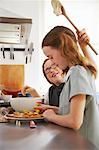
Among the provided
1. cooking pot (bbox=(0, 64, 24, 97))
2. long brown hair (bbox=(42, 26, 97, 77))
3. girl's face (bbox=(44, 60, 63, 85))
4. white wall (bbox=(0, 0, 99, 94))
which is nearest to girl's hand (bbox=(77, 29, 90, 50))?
long brown hair (bbox=(42, 26, 97, 77))

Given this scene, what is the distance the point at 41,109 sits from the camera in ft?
4.76

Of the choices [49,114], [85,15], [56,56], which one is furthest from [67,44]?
[85,15]

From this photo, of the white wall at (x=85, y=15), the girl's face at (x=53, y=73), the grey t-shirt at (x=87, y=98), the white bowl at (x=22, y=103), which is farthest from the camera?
the white wall at (x=85, y=15)

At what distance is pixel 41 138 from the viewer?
3.25 ft

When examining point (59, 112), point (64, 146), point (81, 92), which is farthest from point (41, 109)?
point (64, 146)

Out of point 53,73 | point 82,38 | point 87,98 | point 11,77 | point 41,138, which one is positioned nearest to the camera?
point 41,138

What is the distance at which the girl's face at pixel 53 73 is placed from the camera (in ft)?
6.45

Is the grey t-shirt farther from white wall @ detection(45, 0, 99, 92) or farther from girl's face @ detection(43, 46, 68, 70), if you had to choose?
white wall @ detection(45, 0, 99, 92)

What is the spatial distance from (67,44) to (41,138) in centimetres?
45

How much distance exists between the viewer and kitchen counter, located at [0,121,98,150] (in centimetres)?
87

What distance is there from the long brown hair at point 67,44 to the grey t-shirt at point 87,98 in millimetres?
37

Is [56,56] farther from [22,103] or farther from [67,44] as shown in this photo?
[22,103]

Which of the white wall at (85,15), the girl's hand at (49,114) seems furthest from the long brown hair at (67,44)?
the white wall at (85,15)

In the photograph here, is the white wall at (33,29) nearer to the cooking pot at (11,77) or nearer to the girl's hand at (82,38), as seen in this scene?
the cooking pot at (11,77)
